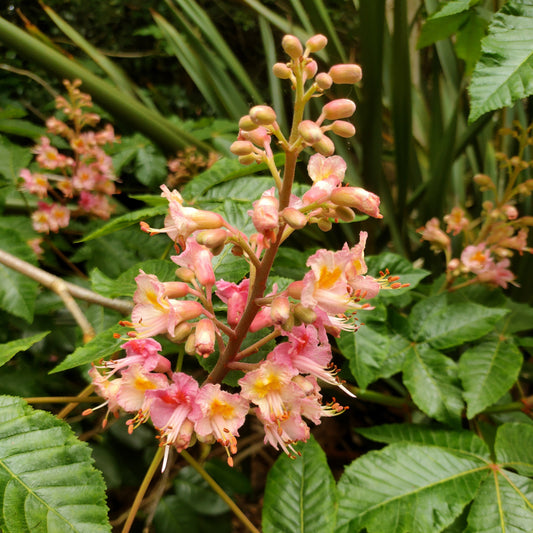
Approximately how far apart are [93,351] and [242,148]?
0.36 m

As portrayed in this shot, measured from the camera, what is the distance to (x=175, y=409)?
1.75 feet

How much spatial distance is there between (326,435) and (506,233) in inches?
34.7

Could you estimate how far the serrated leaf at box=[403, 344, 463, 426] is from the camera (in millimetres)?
838

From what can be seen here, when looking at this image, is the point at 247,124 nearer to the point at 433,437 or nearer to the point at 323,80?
the point at 323,80

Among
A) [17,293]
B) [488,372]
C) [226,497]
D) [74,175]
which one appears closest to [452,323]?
[488,372]

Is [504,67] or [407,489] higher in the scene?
[504,67]

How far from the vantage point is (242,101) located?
1.66 m

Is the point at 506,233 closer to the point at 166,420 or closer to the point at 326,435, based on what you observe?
the point at 326,435

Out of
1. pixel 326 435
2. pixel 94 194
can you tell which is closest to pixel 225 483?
pixel 326 435

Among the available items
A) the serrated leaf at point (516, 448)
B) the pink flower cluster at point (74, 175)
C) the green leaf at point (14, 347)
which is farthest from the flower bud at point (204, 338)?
the pink flower cluster at point (74, 175)

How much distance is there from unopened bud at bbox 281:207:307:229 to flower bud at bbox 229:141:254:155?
0.11 m

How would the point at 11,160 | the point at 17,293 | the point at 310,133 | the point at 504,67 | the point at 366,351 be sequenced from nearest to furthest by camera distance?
the point at 310,133
the point at 504,67
the point at 366,351
the point at 17,293
the point at 11,160

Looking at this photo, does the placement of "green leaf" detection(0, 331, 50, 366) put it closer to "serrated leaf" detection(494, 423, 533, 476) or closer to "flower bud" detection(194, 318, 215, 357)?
"flower bud" detection(194, 318, 215, 357)

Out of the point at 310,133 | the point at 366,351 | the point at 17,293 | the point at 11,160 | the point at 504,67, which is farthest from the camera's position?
the point at 11,160
